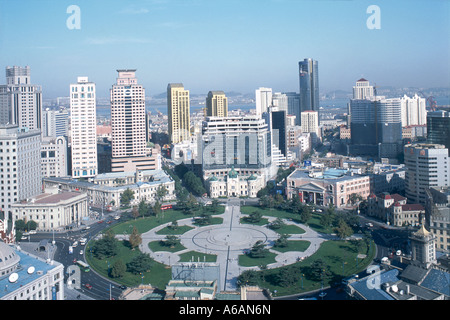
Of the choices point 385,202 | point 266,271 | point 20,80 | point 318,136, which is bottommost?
point 266,271

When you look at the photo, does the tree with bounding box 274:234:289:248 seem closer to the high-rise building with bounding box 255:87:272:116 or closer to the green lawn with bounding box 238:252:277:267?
the green lawn with bounding box 238:252:277:267

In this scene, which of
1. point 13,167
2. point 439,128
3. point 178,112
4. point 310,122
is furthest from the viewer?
point 310,122

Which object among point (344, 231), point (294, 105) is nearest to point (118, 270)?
point (344, 231)

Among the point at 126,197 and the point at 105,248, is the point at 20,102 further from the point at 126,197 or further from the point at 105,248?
the point at 105,248

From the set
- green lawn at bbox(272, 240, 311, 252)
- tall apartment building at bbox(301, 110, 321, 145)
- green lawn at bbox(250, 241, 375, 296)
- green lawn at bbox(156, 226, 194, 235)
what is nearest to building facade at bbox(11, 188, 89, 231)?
green lawn at bbox(156, 226, 194, 235)
